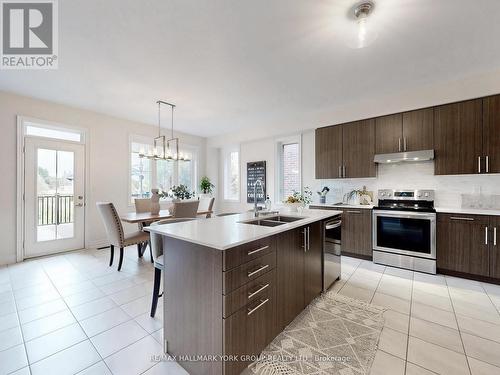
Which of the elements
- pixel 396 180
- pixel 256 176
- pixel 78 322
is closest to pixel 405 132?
pixel 396 180

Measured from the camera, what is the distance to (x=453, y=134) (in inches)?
122

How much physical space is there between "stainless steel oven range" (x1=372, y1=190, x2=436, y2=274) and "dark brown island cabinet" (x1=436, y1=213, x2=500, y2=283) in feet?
0.37

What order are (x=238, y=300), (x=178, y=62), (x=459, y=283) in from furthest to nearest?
1. (x=459, y=283)
2. (x=178, y=62)
3. (x=238, y=300)

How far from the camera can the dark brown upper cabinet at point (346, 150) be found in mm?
3781

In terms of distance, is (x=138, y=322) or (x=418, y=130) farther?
(x=418, y=130)

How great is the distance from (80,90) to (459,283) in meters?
6.09

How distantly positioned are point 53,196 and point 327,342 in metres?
4.88

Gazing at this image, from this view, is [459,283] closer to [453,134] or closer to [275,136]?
[453,134]

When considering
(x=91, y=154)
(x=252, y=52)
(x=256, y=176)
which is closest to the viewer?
(x=252, y=52)

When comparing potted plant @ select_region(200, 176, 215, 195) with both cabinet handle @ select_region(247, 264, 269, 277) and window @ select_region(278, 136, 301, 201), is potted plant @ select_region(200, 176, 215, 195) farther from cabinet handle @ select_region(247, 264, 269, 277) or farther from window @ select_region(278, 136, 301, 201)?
cabinet handle @ select_region(247, 264, 269, 277)

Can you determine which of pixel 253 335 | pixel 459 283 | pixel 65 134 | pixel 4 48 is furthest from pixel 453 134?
pixel 65 134

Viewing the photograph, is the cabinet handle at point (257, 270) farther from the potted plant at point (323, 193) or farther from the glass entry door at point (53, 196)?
the glass entry door at point (53, 196)

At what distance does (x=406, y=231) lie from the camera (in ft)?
10.7

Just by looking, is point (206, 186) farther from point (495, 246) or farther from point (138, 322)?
point (495, 246)
